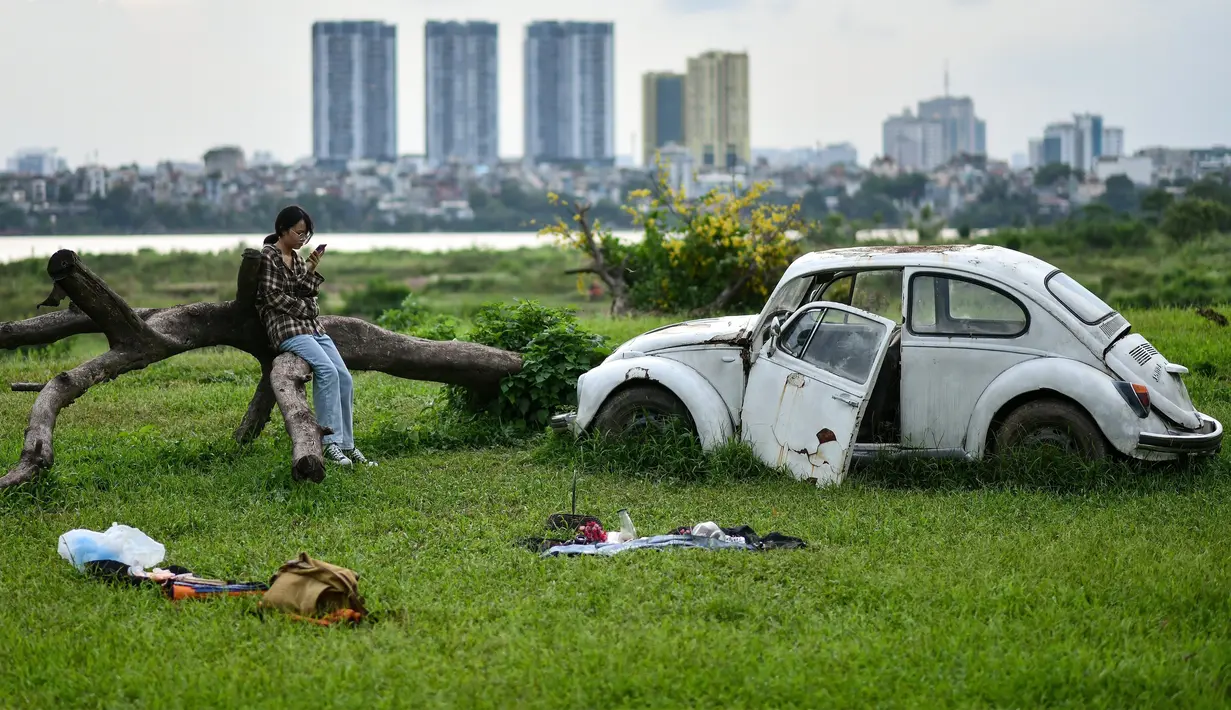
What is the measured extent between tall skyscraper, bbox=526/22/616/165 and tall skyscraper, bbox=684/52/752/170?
22.9 m

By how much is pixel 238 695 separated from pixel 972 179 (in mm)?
86396

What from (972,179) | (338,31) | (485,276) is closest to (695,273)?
(485,276)

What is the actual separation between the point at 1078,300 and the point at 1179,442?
1.15m

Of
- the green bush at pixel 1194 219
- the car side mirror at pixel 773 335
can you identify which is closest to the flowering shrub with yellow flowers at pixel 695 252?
the car side mirror at pixel 773 335

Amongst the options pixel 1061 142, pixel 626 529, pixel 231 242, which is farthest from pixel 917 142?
pixel 626 529

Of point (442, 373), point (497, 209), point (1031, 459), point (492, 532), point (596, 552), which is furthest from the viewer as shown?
point (497, 209)

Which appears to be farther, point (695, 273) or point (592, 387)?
point (695, 273)

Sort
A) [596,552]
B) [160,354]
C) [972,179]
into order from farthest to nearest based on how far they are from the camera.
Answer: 1. [972,179]
2. [160,354]
3. [596,552]

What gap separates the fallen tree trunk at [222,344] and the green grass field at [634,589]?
0.34 meters

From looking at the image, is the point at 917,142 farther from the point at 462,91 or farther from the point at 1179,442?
the point at 1179,442

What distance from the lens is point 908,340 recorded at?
28.7 ft

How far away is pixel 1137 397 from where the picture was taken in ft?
27.2

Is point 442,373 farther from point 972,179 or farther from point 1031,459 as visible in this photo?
point 972,179

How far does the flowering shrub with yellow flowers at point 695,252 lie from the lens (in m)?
20.4
